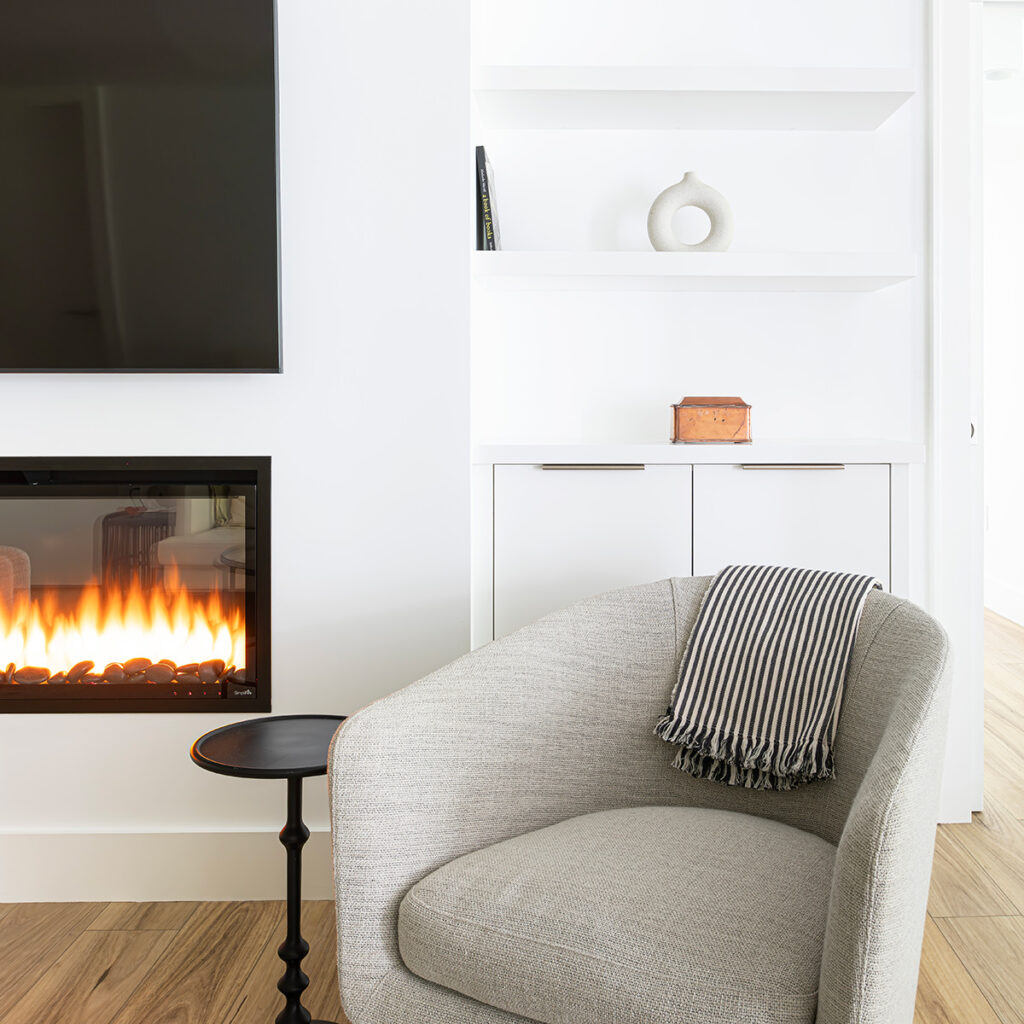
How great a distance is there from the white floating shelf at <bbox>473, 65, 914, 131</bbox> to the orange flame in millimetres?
1426

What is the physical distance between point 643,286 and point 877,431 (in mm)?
763

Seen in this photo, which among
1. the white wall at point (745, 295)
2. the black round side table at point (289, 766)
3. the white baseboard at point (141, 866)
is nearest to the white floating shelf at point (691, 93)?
the white wall at point (745, 295)

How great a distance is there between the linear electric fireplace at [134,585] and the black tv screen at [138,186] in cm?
27

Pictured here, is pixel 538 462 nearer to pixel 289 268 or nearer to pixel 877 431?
pixel 289 268

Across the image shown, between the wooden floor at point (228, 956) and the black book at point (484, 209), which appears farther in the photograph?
the black book at point (484, 209)

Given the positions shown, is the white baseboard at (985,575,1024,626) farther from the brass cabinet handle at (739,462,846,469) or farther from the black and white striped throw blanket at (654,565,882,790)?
the black and white striped throw blanket at (654,565,882,790)

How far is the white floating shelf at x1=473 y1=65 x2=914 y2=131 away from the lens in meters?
2.26

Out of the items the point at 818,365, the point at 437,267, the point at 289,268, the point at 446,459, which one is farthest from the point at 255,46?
the point at 818,365

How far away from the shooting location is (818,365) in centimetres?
260

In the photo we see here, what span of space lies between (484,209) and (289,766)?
1.40m

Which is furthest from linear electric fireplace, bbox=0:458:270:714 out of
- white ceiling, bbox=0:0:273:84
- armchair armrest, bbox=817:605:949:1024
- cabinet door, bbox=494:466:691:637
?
armchair armrest, bbox=817:605:949:1024

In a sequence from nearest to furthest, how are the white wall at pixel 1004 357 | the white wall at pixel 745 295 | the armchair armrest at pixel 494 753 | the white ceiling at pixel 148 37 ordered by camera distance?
the armchair armrest at pixel 494 753 < the white ceiling at pixel 148 37 < the white wall at pixel 745 295 < the white wall at pixel 1004 357

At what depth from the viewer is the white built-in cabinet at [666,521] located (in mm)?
2271

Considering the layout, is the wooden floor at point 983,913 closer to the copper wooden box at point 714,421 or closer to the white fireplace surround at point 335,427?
the white fireplace surround at point 335,427
